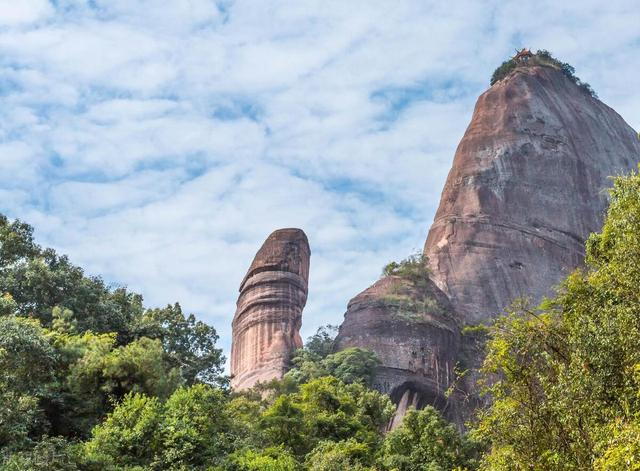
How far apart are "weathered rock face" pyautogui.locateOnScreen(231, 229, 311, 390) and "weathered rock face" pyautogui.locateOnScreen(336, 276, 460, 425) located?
2440 mm

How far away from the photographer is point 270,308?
39250mm

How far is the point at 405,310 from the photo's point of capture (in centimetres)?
3928

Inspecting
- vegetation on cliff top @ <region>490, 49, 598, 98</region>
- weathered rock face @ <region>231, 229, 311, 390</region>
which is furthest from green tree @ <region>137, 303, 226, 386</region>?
vegetation on cliff top @ <region>490, 49, 598, 98</region>

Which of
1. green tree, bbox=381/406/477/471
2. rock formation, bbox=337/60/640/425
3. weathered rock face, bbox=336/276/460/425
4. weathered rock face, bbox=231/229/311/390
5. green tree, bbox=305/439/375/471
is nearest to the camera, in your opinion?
green tree, bbox=305/439/375/471

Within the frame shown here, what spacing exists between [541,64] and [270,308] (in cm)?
2836

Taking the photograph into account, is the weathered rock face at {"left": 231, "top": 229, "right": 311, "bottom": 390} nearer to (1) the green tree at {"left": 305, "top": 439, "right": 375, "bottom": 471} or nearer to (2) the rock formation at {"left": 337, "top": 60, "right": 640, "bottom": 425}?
(2) the rock formation at {"left": 337, "top": 60, "right": 640, "bottom": 425}

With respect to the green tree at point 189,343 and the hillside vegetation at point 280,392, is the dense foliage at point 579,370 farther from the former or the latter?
the green tree at point 189,343

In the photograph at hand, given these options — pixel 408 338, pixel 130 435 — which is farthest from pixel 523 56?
pixel 130 435

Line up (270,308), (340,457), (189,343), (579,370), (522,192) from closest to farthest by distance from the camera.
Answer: (579,370) → (340,457) → (189,343) → (270,308) → (522,192)

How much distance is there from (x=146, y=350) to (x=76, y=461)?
505 centimetres

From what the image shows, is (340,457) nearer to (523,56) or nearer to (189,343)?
(189,343)

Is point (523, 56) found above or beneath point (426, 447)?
above

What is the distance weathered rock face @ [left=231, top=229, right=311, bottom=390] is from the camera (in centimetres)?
3799

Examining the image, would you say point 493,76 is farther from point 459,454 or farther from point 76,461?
point 76,461
